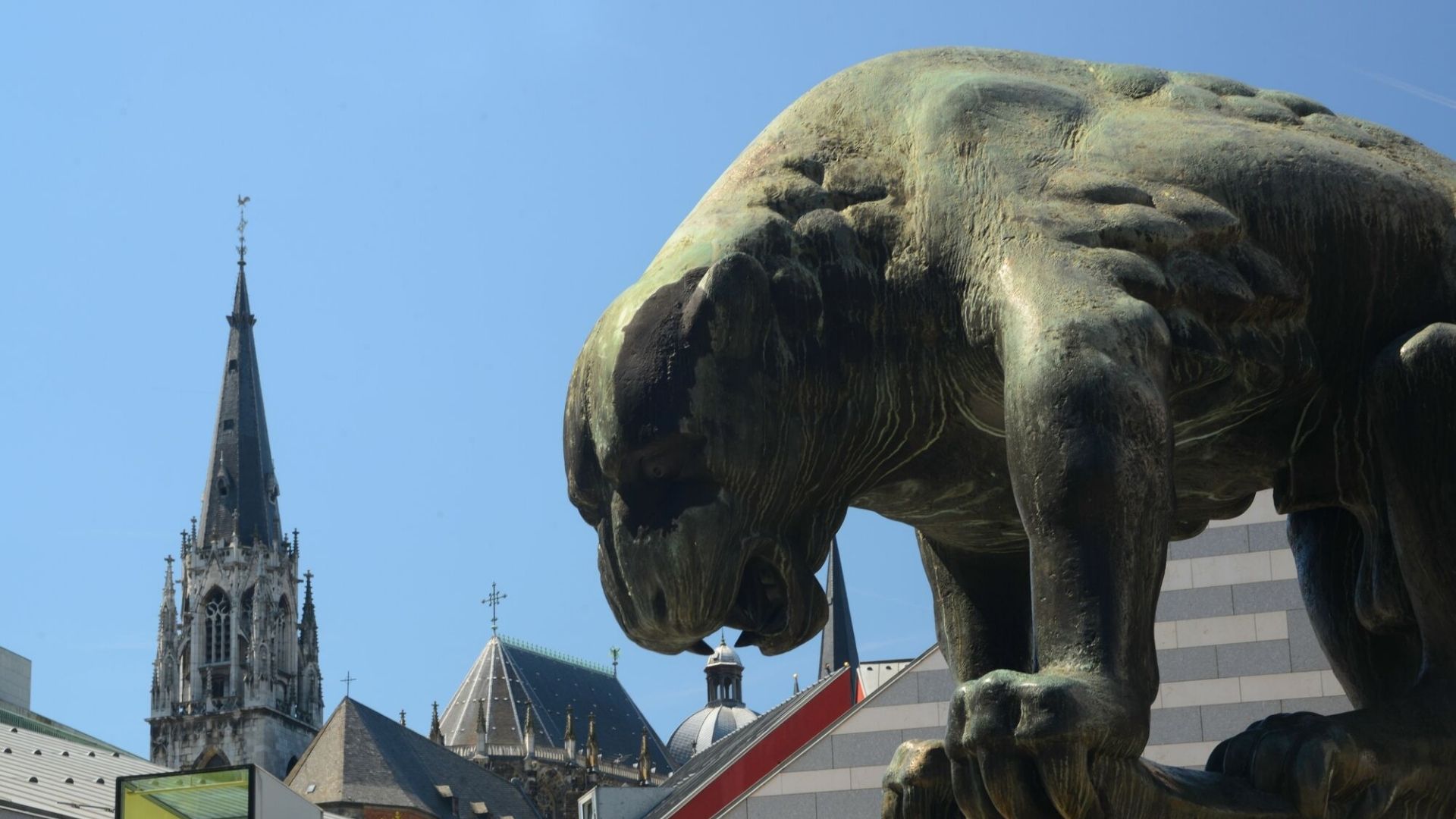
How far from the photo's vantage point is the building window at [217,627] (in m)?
→ 104

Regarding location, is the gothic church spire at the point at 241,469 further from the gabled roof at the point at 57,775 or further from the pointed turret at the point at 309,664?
the gabled roof at the point at 57,775

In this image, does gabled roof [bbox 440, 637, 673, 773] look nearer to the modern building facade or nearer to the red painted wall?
the red painted wall

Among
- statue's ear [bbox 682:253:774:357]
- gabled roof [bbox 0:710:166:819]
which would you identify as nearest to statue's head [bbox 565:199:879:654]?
statue's ear [bbox 682:253:774:357]

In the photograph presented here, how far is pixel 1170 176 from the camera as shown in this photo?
12.5 ft

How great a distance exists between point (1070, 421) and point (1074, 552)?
22 centimetres

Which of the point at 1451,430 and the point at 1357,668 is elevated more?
the point at 1451,430

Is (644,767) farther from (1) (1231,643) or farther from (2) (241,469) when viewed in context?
(1) (1231,643)

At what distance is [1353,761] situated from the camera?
3.55 meters

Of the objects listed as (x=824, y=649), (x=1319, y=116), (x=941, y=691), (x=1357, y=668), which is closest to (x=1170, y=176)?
(x=1319, y=116)

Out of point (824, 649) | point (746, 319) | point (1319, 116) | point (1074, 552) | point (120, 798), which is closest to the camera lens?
point (1074, 552)

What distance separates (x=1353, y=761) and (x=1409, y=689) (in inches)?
13.8

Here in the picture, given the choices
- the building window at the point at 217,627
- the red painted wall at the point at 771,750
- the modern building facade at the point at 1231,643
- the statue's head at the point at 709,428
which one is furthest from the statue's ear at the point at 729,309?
the building window at the point at 217,627

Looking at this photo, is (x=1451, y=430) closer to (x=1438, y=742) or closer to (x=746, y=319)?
(x=1438, y=742)

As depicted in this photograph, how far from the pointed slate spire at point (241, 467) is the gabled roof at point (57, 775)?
57.0 metres
